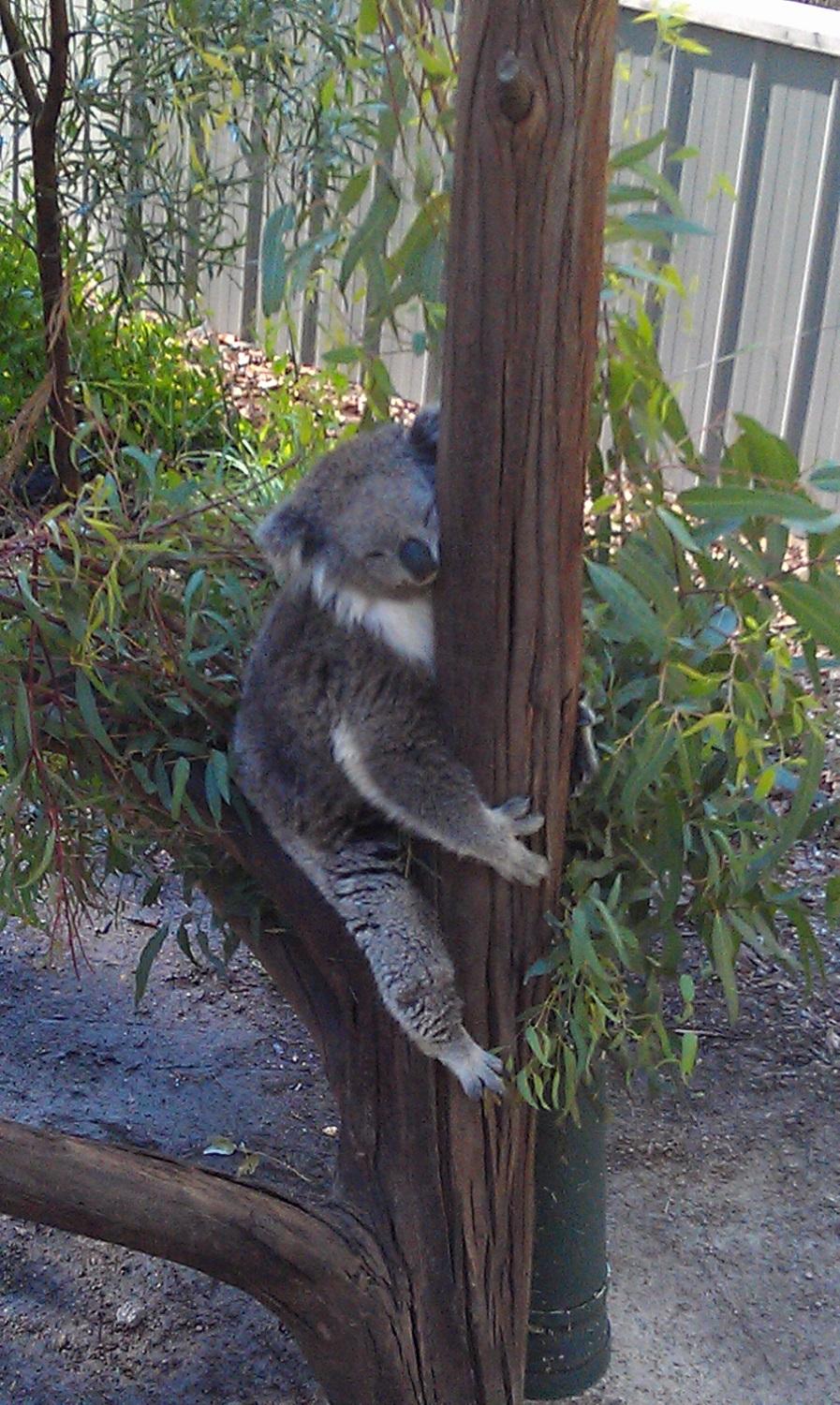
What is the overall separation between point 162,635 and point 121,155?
73.3 inches

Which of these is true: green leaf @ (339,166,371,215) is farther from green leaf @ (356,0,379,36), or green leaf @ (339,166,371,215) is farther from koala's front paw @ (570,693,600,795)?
koala's front paw @ (570,693,600,795)

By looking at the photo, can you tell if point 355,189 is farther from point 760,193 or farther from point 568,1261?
point 760,193

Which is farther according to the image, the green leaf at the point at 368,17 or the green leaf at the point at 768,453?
the green leaf at the point at 368,17

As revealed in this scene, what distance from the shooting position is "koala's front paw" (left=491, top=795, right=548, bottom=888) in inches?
66.2

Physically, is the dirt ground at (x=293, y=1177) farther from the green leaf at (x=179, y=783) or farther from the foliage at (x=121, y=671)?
the green leaf at (x=179, y=783)

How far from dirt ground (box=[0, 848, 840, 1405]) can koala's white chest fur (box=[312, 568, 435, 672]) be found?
127cm

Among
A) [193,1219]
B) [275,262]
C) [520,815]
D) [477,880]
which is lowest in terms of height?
[193,1219]

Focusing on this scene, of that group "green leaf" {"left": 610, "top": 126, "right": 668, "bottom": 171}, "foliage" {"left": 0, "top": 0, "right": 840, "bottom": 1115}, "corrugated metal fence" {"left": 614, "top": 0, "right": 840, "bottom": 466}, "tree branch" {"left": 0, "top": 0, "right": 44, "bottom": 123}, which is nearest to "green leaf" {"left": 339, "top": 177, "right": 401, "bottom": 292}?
"foliage" {"left": 0, "top": 0, "right": 840, "bottom": 1115}

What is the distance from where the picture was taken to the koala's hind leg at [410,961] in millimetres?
1811

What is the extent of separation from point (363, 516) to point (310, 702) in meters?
0.25

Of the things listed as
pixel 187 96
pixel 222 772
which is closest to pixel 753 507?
pixel 222 772

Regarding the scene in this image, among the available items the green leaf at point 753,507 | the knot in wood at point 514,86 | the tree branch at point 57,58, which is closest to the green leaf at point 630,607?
the green leaf at point 753,507

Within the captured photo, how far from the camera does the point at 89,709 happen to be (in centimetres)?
176

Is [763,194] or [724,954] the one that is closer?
[724,954]
